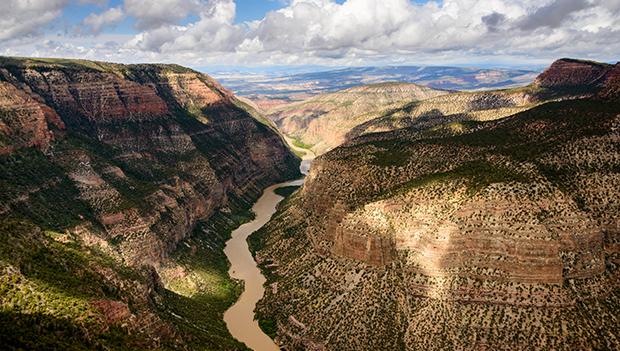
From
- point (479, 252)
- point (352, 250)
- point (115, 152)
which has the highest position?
point (115, 152)

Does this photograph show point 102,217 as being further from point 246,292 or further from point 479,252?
point 479,252

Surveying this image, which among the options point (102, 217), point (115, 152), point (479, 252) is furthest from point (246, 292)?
point (115, 152)

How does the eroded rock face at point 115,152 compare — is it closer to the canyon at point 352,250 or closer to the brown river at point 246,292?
the canyon at point 352,250

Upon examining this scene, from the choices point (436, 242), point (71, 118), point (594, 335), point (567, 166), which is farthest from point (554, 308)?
point (71, 118)

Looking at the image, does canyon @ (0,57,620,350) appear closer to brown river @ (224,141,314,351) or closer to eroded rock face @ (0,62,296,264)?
brown river @ (224,141,314,351)

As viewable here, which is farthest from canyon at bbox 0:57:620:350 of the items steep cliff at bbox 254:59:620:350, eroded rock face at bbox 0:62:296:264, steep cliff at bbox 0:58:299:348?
eroded rock face at bbox 0:62:296:264

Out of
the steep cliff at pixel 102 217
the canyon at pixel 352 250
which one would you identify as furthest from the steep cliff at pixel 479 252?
the steep cliff at pixel 102 217
